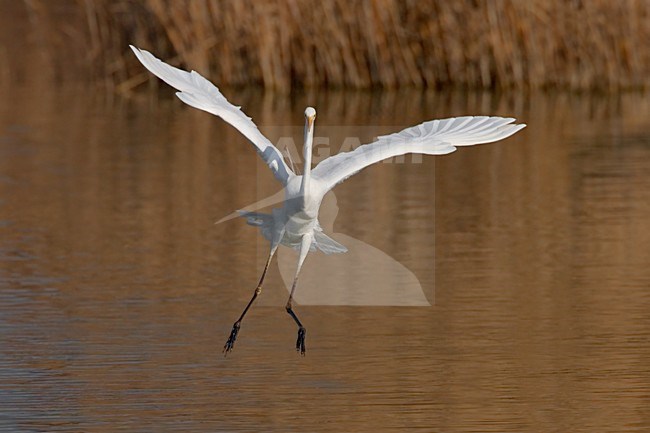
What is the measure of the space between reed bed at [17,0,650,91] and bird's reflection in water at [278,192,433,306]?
235 inches

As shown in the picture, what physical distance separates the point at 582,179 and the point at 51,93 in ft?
22.1

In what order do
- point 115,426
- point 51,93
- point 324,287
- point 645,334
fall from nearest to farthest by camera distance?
point 115,426 → point 645,334 → point 324,287 → point 51,93

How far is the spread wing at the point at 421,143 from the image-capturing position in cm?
696

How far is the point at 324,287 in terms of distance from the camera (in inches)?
331

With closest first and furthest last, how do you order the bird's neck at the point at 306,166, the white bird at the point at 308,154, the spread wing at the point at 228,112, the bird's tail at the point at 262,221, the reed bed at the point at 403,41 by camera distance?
the bird's neck at the point at 306,166 < the white bird at the point at 308,154 < the spread wing at the point at 228,112 < the bird's tail at the point at 262,221 < the reed bed at the point at 403,41

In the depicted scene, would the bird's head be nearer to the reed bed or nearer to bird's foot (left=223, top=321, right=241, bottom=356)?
bird's foot (left=223, top=321, right=241, bottom=356)

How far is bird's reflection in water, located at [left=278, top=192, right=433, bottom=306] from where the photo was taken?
8.09 meters

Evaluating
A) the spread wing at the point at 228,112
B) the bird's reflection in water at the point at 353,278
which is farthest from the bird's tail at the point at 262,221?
the bird's reflection in water at the point at 353,278

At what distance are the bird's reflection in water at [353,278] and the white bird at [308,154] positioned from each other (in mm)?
794

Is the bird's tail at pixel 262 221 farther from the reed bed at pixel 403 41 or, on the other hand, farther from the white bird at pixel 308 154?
the reed bed at pixel 403 41

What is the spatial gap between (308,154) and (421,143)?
1.74 ft

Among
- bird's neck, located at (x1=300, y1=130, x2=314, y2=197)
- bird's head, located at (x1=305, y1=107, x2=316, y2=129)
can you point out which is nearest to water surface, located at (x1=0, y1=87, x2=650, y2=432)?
bird's neck, located at (x1=300, y1=130, x2=314, y2=197)

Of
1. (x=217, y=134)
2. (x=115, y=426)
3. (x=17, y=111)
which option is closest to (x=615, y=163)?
(x=217, y=134)

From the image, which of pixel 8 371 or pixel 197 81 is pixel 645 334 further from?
pixel 8 371
